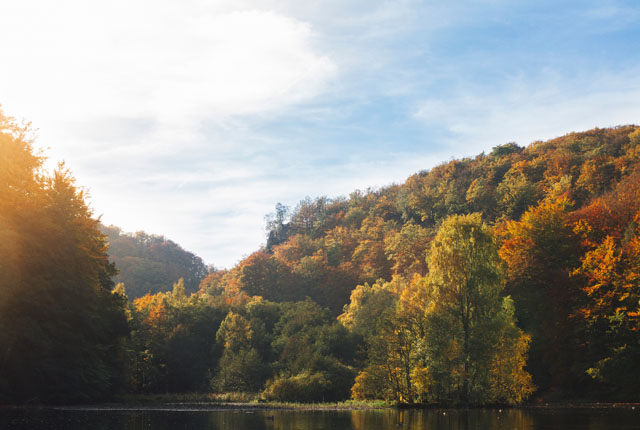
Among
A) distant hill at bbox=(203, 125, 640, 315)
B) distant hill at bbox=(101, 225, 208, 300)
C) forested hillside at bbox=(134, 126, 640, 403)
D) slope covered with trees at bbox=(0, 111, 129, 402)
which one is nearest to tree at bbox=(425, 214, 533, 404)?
forested hillside at bbox=(134, 126, 640, 403)

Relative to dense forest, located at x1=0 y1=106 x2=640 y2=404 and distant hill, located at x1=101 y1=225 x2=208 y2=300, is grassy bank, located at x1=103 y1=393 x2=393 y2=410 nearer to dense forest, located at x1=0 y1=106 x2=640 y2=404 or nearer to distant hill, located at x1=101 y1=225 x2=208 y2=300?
dense forest, located at x1=0 y1=106 x2=640 y2=404

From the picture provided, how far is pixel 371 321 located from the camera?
73.1 metres

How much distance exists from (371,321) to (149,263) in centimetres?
8309

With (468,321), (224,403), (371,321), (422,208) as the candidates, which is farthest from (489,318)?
(422,208)

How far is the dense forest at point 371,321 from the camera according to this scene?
131ft

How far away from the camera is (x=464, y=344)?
4300cm

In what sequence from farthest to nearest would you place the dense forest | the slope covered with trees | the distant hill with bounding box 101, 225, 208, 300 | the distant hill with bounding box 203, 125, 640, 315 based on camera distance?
1. the distant hill with bounding box 101, 225, 208, 300
2. the distant hill with bounding box 203, 125, 640, 315
3. the dense forest
4. the slope covered with trees

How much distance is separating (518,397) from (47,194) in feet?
132

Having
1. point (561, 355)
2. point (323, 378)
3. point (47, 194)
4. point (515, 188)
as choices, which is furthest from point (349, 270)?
point (47, 194)

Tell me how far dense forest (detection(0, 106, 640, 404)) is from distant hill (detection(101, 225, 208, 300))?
165 feet

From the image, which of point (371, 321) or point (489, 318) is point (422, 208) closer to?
point (371, 321)

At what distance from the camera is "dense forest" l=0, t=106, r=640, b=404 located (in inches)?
1567

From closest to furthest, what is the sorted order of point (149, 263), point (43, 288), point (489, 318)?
point (43, 288) < point (489, 318) < point (149, 263)

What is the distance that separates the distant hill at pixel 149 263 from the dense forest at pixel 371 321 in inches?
1985
